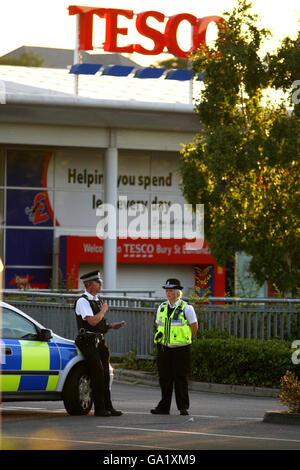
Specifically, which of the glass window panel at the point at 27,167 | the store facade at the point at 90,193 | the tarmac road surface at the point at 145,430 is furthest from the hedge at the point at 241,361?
the glass window panel at the point at 27,167

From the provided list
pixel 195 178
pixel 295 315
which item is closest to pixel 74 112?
pixel 195 178

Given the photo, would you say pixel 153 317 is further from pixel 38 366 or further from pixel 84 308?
pixel 38 366

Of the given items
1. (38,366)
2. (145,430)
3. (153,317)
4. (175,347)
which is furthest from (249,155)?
(145,430)

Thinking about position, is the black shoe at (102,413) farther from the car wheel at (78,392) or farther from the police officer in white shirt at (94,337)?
the car wheel at (78,392)

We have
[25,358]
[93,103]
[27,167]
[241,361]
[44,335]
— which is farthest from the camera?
[27,167]

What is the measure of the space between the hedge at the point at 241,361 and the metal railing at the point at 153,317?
0.77m

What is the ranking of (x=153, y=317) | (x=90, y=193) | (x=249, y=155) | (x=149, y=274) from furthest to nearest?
(x=149, y=274) → (x=90, y=193) → (x=249, y=155) → (x=153, y=317)

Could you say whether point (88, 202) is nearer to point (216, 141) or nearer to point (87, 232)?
point (87, 232)

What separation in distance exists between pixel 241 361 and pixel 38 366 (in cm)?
655

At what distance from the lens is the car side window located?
44.5 ft

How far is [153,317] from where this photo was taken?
21.8 meters

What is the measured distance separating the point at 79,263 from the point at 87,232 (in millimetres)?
1291

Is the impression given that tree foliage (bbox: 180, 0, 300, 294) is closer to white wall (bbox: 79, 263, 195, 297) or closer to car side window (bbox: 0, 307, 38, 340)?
car side window (bbox: 0, 307, 38, 340)

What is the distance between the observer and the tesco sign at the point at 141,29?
35000 mm
